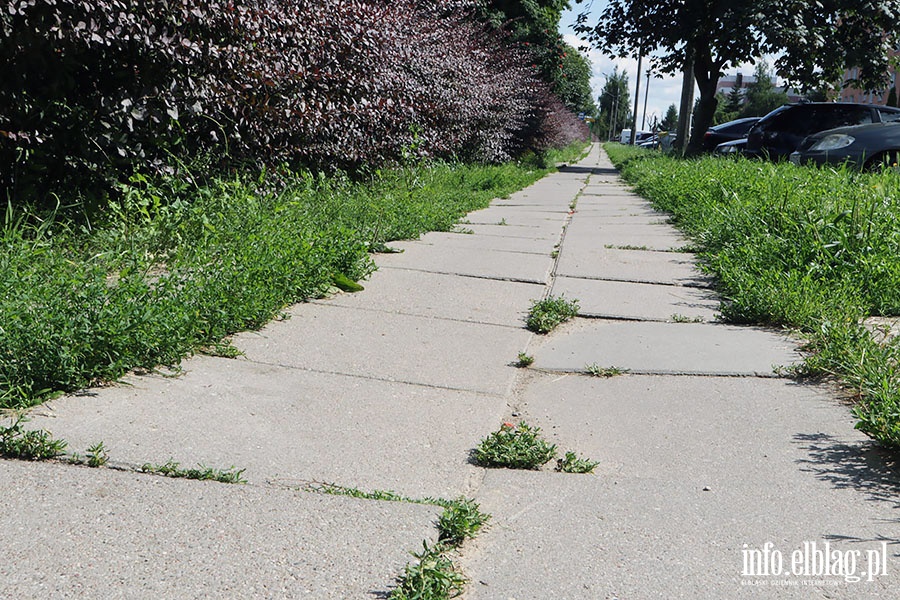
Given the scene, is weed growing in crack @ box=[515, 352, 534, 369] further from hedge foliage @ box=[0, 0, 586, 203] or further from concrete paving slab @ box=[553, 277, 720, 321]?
hedge foliage @ box=[0, 0, 586, 203]

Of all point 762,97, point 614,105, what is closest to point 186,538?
point 762,97

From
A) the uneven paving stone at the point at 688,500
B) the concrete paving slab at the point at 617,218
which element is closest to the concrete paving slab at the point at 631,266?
the concrete paving slab at the point at 617,218

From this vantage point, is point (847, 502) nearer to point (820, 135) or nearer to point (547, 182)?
point (820, 135)

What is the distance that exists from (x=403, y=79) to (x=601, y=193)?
6476 millimetres

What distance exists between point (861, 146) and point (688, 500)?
10.0m

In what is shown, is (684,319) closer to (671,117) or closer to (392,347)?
(392,347)

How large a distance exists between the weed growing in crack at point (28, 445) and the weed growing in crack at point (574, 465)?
1471mm

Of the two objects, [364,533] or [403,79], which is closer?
[364,533]

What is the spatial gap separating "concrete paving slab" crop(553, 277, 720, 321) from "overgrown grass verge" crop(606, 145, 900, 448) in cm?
17

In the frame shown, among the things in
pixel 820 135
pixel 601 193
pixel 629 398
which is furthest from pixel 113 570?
pixel 601 193

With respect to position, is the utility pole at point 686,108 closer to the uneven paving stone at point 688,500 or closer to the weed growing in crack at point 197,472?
the uneven paving stone at point 688,500

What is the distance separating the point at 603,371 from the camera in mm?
3719

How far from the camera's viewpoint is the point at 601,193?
1480cm

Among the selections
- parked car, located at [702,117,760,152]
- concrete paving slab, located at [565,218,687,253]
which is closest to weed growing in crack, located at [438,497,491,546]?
concrete paving slab, located at [565,218,687,253]
